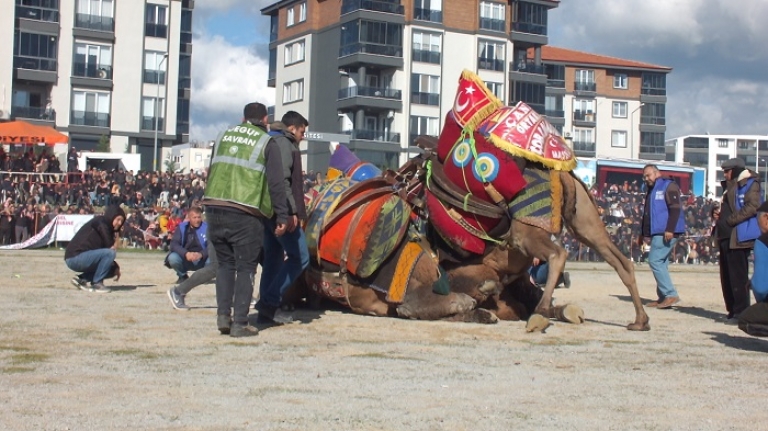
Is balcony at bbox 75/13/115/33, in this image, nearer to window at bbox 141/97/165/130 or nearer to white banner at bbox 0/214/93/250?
window at bbox 141/97/165/130

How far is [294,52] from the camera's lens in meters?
77.7

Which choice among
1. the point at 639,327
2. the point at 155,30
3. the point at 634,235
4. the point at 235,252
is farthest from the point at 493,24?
the point at 235,252

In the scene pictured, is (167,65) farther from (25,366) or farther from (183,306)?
(25,366)

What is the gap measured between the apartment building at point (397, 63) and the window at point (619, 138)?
22.8 meters

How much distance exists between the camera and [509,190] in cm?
955

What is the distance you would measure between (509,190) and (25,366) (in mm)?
4860

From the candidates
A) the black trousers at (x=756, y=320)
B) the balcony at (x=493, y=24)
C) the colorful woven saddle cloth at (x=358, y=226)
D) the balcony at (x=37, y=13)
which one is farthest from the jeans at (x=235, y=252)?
the balcony at (x=493, y=24)

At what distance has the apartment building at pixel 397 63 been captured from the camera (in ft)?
225

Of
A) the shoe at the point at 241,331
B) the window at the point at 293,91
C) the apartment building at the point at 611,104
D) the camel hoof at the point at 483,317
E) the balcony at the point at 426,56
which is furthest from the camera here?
the apartment building at the point at 611,104

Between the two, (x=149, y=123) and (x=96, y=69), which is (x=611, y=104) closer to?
(x=149, y=123)

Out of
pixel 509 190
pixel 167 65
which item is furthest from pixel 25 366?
pixel 167 65

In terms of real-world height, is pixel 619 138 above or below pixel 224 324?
above

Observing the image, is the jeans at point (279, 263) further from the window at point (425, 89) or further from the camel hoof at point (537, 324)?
the window at point (425, 89)

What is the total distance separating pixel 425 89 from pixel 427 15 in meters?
5.41
